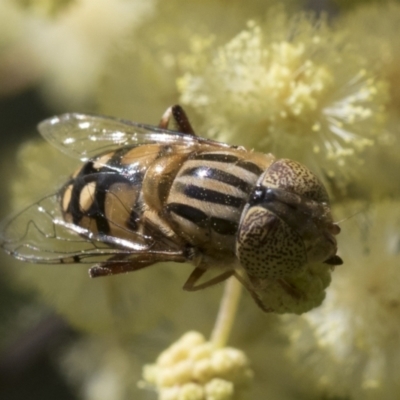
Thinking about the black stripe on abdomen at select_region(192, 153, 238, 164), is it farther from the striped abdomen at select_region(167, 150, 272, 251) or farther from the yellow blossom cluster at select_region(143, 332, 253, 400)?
the yellow blossom cluster at select_region(143, 332, 253, 400)

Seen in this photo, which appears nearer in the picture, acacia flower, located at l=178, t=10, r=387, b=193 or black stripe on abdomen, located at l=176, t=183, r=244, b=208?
black stripe on abdomen, located at l=176, t=183, r=244, b=208

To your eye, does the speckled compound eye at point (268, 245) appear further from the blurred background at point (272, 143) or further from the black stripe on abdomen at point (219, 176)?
the blurred background at point (272, 143)

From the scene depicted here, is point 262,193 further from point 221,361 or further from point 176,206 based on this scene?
point 221,361

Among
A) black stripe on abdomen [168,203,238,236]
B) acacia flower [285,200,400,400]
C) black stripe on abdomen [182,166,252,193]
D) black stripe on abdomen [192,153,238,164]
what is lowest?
acacia flower [285,200,400,400]

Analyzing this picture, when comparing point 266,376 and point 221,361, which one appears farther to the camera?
point 266,376

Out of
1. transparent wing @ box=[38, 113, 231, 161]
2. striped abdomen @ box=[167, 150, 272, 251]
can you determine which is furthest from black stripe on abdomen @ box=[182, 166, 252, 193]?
transparent wing @ box=[38, 113, 231, 161]

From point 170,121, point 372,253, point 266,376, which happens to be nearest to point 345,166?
point 372,253

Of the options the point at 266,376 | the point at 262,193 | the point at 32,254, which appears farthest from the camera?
the point at 266,376
